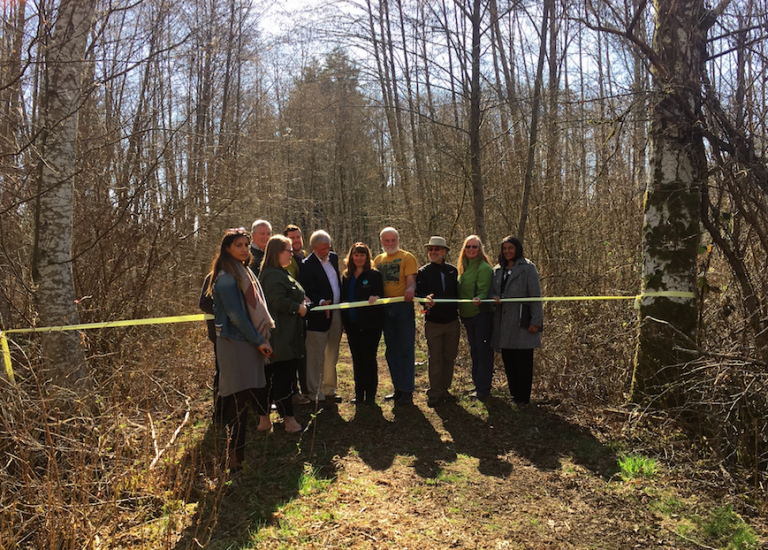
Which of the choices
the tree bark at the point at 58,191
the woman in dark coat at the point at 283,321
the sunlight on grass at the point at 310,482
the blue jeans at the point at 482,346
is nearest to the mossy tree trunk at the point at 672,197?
the blue jeans at the point at 482,346

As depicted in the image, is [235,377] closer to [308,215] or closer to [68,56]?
[68,56]

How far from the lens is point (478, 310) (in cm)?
586

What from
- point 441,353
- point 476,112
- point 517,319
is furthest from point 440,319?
point 476,112

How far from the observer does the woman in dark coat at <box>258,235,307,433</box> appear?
15.6ft

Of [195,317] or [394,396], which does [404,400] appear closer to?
[394,396]

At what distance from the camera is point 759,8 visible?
3.92m

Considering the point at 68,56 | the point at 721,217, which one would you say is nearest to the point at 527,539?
the point at 721,217

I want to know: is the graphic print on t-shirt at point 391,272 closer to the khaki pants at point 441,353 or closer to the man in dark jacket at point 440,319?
the man in dark jacket at point 440,319

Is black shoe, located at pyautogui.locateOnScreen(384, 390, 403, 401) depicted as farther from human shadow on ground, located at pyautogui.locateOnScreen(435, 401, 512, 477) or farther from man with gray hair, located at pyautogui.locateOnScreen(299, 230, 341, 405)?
man with gray hair, located at pyautogui.locateOnScreen(299, 230, 341, 405)

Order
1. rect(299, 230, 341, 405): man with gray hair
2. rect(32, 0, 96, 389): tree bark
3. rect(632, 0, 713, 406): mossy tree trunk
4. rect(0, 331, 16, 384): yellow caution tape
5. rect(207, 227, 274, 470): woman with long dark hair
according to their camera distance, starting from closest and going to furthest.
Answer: rect(0, 331, 16, 384): yellow caution tape < rect(207, 227, 274, 470): woman with long dark hair < rect(32, 0, 96, 389): tree bark < rect(632, 0, 713, 406): mossy tree trunk < rect(299, 230, 341, 405): man with gray hair

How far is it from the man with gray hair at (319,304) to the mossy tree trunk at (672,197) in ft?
10.5

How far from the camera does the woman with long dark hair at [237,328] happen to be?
377 centimetres

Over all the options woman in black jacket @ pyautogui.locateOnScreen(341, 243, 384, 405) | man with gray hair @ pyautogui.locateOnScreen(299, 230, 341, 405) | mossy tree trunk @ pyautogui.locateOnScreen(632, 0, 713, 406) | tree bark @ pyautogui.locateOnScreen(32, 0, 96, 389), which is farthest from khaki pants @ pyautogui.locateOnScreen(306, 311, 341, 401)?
mossy tree trunk @ pyautogui.locateOnScreen(632, 0, 713, 406)

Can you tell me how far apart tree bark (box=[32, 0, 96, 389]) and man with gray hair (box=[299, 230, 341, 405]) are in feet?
7.41
